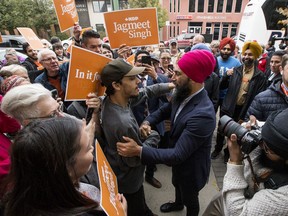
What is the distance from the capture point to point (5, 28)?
1817cm

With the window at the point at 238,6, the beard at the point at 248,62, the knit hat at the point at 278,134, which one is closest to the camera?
the knit hat at the point at 278,134

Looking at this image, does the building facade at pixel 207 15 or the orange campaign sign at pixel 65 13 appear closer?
the orange campaign sign at pixel 65 13

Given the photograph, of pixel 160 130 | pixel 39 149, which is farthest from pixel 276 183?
pixel 160 130

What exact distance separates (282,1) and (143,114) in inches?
336

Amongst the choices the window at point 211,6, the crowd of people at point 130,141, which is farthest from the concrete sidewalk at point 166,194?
the window at point 211,6

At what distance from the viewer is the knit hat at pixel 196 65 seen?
1715mm

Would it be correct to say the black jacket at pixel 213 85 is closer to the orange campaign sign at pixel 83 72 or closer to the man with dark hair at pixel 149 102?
the man with dark hair at pixel 149 102

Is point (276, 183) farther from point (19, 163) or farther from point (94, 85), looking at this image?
point (94, 85)

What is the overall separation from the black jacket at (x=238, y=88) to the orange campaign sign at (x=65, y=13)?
280cm

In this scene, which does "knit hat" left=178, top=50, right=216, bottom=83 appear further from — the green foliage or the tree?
the tree

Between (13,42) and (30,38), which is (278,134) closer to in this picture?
(30,38)

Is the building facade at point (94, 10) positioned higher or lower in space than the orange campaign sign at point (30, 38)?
lower

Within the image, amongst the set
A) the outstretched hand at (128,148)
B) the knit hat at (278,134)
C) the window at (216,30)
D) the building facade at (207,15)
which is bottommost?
the window at (216,30)

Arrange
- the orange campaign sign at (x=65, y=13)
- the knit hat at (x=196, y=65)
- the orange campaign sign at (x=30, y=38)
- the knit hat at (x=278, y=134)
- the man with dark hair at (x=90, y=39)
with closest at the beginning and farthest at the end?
the knit hat at (x=278, y=134)
the knit hat at (x=196, y=65)
the man with dark hair at (x=90, y=39)
the orange campaign sign at (x=65, y=13)
the orange campaign sign at (x=30, y=38)
